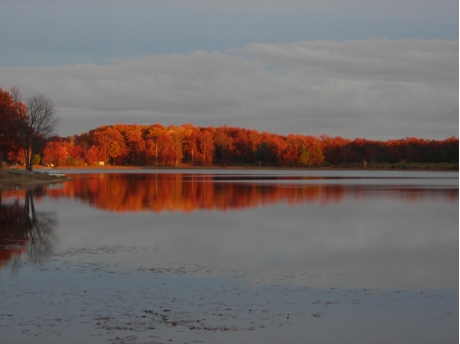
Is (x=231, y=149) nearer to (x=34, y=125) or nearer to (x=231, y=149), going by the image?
(x=231, y=149)

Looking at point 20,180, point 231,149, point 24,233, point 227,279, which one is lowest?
point 227,279

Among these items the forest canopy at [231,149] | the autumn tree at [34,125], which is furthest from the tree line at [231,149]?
the autumn tree at [34,125]

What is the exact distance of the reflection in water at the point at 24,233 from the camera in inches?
508

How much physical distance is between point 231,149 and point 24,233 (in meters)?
117

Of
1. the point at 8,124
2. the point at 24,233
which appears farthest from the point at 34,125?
the point at 24,233

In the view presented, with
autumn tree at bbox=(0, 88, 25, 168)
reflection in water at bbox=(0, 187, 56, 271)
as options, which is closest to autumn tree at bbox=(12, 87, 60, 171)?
autumn tree at bbox=(0, 88, 25, 168)

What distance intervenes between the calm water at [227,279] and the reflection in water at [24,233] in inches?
1.8

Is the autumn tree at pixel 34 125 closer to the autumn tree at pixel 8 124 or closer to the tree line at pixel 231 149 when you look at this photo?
the autumn tree at pixel 8 124

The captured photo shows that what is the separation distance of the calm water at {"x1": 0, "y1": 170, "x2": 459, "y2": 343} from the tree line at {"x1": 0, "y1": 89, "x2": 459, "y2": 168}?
10495cm

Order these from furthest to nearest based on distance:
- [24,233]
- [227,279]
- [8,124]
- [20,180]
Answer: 1. [8,124]
2. [20,180]
3. [24,233]
4. [227,279]

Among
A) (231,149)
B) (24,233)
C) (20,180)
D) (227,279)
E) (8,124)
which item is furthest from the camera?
(231,149)

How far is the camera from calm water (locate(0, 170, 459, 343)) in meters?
7.81

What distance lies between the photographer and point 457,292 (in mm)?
9969

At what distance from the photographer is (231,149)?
13338 centimetres
